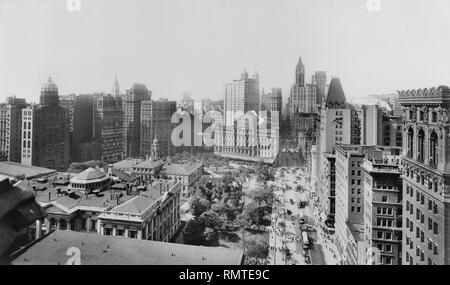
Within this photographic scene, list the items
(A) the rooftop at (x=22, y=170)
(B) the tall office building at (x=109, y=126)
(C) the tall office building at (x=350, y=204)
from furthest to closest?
(B) the tall office building at (x=109, y=126) → (A) the rooftop at (x=22, y=170) → (C) the tall office building at (x=350, y=204)

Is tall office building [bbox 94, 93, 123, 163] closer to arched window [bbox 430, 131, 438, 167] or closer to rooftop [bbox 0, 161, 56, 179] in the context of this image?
rooftop [bbox 0, 161, 56, 179]

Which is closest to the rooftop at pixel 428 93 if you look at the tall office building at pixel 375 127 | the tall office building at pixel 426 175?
the tall office building at pixel 426 175

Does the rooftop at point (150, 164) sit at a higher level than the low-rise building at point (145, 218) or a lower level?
higher

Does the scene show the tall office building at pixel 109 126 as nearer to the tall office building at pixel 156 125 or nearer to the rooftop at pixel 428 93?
the tall office building at pixel 156 125

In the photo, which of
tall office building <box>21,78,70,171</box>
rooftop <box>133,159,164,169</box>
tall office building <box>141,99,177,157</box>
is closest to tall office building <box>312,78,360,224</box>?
rooftop <box>133,159,164,169</box>

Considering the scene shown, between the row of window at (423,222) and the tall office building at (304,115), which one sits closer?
the row of window at (423,222)
